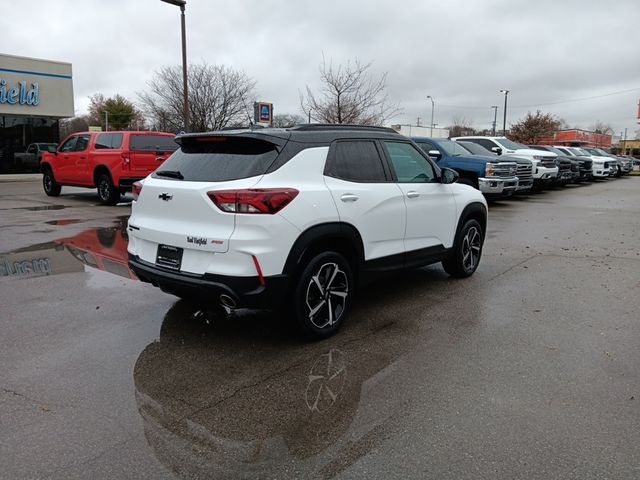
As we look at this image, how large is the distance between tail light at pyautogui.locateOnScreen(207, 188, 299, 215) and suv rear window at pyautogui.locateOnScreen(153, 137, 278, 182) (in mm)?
200

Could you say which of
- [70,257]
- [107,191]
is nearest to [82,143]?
[107,191]

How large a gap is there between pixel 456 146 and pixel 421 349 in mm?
12293

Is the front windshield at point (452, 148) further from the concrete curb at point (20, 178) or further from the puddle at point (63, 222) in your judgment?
the concrete curb at point (20, 178)

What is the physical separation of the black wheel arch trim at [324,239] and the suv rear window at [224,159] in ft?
2.00

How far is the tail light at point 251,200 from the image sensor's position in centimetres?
382

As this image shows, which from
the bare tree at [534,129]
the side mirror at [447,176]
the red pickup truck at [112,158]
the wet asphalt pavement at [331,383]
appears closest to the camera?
the wet asphalt pavement at [331,383]

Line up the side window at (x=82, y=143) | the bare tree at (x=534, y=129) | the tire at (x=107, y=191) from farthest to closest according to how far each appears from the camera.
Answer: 1. the bare tree at (x=534, y=129)
2. the side window at (x=82, y=143)
3. the tire at (x=107, y=191)

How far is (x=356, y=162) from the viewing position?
4.80m

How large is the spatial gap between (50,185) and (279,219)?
589 inches

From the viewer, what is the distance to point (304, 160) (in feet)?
13.9

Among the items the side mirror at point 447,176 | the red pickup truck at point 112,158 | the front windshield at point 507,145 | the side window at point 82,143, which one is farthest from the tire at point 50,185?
the front windshield at point 507,145

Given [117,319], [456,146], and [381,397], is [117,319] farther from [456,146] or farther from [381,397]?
[456,146]

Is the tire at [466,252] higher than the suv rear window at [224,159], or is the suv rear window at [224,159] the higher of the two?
the suv rear window at [224,159]

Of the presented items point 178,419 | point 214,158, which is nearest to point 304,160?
point 214,158
